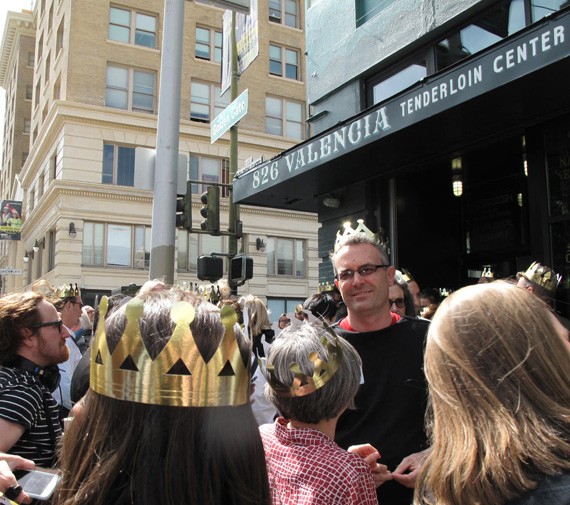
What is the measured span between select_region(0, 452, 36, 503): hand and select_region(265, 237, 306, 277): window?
2258cm

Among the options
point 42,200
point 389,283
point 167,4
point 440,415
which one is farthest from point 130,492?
point 42,200

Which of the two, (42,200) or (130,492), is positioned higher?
(42,200)

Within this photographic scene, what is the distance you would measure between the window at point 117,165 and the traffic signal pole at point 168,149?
17.6 m

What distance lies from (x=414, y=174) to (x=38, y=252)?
2238 cm

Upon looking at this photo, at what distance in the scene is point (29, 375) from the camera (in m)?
2.52

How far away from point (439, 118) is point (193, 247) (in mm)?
19081

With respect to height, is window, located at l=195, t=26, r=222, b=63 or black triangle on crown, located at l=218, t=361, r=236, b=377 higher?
window, located at l=195, t=26, r=222, b=63

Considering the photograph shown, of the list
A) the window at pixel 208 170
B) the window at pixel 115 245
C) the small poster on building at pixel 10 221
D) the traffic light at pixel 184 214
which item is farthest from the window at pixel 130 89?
the traffic light at pixel 184 214

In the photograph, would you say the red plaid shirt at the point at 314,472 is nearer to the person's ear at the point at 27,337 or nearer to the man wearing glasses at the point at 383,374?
the man wearing glasses at the point at 383,374

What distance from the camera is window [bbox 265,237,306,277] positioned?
968 inches

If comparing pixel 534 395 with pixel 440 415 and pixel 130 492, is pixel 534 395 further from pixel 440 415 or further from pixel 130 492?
pixel 130 492

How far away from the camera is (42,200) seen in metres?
23.6

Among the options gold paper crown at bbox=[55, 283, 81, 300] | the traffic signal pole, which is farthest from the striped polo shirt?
gold paper crown at bbox=[55, 283, 81, 300]

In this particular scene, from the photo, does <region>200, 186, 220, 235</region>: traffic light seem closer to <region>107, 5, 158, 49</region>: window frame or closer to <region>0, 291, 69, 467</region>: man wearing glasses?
<region>0, 291, 69, 467</region>: man wearing glasses
